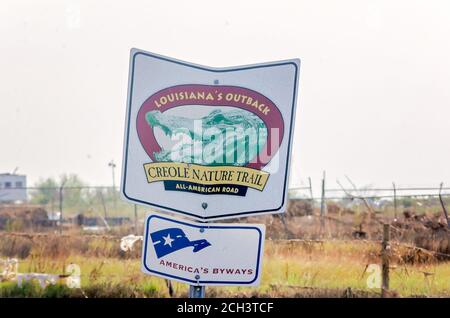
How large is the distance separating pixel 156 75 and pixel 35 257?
734 centimetres

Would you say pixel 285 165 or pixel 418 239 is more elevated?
pixel 285 165

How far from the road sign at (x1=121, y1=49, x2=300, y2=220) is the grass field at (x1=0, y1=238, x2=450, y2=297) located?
13.1 ft

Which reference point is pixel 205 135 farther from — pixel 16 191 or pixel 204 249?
pixel 16 191

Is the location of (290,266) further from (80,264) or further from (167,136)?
(167,136)

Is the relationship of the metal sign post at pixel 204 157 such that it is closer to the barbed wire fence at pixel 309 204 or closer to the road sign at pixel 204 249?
the road sign at pixel 204 249

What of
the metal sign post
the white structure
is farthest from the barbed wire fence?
the metal sign post

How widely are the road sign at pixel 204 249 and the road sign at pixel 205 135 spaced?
0.06m

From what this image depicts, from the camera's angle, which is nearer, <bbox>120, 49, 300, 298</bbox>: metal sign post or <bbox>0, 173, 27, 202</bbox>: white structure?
<bbox>120, 49, 300, 298</bbox>: metal sign post

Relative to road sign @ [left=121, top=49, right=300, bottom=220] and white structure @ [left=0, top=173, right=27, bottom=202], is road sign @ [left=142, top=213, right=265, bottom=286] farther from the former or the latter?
white structure @ [left=0, top=173, right=27, bottom=202]

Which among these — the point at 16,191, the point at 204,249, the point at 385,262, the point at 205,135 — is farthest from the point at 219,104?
the point at 16,191

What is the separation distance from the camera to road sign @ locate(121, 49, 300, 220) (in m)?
2.64

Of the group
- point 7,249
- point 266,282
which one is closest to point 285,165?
point 266,282

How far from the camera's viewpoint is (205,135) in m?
2.65

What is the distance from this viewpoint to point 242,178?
2662 mm
